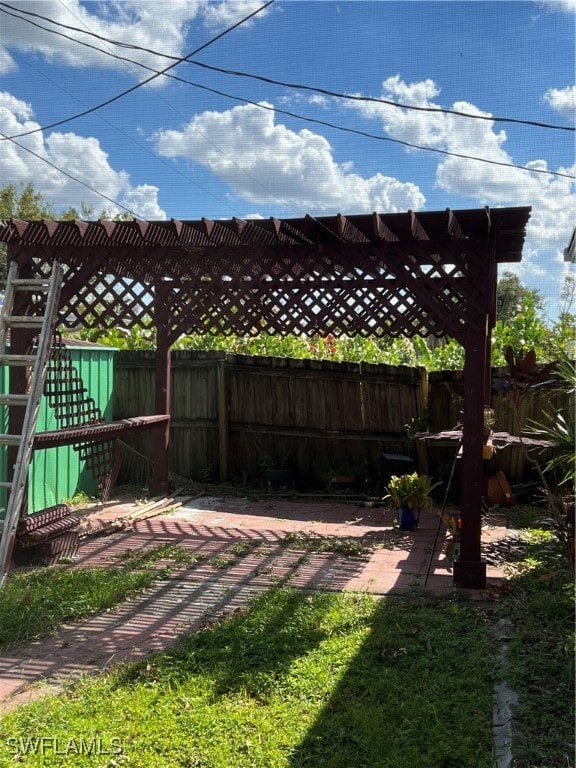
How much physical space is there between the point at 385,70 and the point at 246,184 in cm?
571

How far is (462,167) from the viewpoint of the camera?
9516 mm

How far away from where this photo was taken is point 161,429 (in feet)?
24.9

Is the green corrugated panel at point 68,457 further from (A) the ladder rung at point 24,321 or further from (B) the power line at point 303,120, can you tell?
(B) the power line at point 303,120

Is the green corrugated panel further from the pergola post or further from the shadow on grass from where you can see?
the shadow on grass

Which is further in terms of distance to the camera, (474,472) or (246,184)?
(246,184)

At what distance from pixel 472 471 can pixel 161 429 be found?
13.3 ft

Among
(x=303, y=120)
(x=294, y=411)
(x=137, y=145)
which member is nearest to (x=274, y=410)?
(x=294, y=411)

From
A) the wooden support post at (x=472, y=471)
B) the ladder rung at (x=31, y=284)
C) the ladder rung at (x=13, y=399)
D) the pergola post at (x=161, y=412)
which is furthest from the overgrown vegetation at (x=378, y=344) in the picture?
the wooden support post at (x=472, y=471)

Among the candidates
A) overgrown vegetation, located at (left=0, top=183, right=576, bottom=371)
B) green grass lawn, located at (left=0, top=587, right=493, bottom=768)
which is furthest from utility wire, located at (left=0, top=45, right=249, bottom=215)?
green grass lawn, located at (left=0, top=587, right=493, bottom=768)

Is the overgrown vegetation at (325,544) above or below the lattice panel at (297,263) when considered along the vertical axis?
below

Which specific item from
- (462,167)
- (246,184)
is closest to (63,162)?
(246,184)

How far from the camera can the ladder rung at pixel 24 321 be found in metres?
5.37

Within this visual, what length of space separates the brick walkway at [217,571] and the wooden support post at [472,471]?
6.6 inches

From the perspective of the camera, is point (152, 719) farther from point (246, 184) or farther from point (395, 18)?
point (246, 184)
